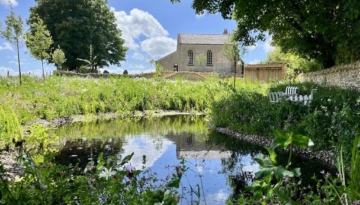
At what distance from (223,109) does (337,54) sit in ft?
28.6

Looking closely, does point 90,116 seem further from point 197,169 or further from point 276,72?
point 276,72

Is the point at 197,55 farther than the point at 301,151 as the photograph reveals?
Yes

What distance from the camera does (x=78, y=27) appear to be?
108 feet

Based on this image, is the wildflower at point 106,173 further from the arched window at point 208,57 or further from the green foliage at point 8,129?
the arched window at point 208,57

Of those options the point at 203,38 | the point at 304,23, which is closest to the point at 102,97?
the point at 304,23

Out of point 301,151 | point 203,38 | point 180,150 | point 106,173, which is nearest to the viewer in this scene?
point 106,173

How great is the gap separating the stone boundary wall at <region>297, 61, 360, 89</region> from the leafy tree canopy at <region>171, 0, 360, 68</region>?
0.67 m

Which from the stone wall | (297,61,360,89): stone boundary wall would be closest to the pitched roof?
the stone wall

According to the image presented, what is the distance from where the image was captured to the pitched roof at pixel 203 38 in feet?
127

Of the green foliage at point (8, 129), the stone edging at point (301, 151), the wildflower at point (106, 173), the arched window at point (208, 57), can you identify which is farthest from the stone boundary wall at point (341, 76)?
the arched window at point (208, 57)

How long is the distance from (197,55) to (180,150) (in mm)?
32796

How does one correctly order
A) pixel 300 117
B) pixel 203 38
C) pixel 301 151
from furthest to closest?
pixel 203 38 < pixel 300 117 < pixel 301 151

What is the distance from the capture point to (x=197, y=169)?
4.95 meters

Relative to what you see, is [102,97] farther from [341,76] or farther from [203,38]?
[203,38]
